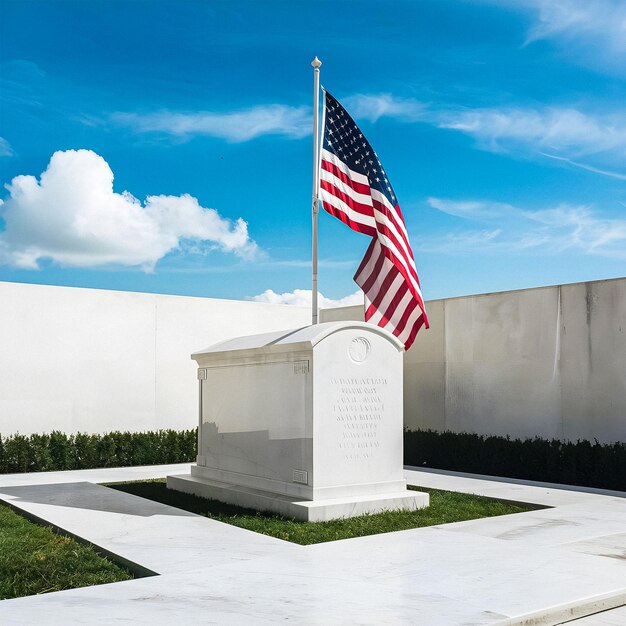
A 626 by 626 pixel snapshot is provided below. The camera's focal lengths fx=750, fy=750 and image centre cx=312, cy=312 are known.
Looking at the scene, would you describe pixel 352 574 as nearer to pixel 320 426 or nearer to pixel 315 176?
pixel 320 426

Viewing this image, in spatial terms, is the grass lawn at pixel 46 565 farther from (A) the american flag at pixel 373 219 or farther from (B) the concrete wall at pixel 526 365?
(B) the concrete wall at pixel 526 365

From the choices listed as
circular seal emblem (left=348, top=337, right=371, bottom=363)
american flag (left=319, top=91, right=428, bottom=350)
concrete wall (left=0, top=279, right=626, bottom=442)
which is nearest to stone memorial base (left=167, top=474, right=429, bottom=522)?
circular seal emblem (left=348, top=337, right=371, bottom=363)

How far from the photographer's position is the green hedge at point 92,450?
12430 millimetres

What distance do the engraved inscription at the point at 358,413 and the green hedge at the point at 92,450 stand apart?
6586 millimetres

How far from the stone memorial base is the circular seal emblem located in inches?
59.4

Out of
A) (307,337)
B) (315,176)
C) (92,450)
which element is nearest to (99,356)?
(92,450)

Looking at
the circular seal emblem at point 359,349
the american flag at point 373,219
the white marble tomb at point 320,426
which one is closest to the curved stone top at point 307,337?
the white marble tomb at point 320,426

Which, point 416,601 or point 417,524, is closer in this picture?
point 416,601

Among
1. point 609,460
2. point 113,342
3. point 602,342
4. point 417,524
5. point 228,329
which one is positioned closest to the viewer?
point 417,524

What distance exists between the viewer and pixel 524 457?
1183 centimetres

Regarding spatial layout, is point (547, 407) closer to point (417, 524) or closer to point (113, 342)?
point (417, 524)

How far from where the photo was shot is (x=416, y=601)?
4727 mm

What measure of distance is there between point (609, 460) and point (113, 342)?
886 centimetres

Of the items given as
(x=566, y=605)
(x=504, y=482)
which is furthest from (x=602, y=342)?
(x=566, y=605)
